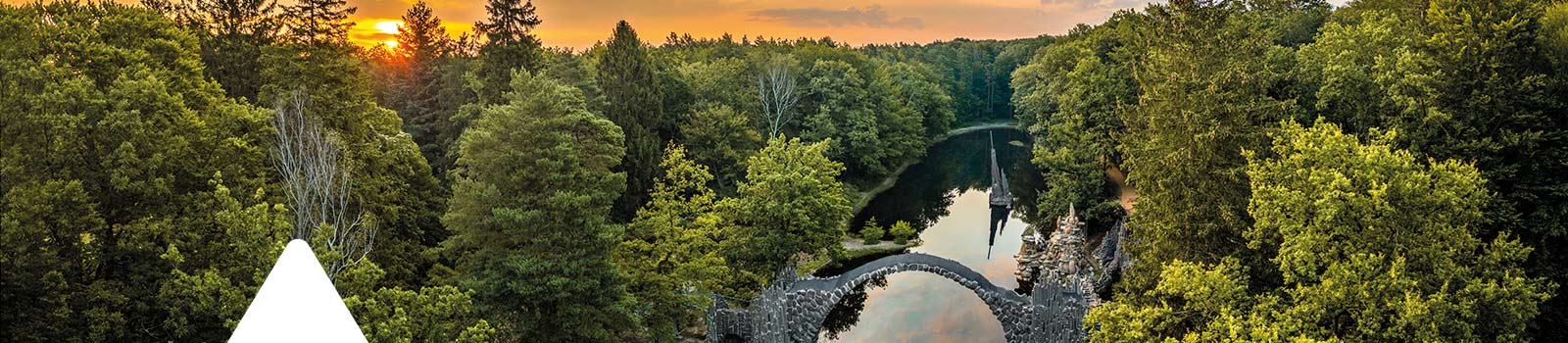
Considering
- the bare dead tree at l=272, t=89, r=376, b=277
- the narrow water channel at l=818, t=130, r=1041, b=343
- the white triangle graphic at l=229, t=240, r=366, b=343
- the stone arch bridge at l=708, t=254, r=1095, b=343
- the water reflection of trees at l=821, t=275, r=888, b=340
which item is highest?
the white triangle graphic at l=229, t=240, r=366, b=343

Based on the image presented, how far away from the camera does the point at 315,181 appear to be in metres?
15.8

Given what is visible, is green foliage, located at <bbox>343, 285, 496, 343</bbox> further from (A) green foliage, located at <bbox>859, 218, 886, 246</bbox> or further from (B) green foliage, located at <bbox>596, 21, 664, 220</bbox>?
(A) green foliage, located at <bbox>859, 218, 886, 246</bbox>

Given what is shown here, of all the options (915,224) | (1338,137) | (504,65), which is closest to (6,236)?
(504,65)

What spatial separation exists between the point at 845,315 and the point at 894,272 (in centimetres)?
668

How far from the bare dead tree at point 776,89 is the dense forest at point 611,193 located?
2124 centimetres

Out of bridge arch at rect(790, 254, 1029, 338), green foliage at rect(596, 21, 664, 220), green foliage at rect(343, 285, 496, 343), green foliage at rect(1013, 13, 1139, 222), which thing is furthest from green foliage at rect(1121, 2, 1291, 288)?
green foliage at rect(596, 21, 664, 220)

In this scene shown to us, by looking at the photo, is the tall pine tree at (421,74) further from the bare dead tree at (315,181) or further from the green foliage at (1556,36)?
the green foliage at (1556,36)

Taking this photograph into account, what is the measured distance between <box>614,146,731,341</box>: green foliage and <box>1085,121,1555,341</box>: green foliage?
11681mm

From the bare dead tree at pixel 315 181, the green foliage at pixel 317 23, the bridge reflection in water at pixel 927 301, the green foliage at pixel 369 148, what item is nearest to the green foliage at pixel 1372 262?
the bridge reflection in water at pixel 927 301

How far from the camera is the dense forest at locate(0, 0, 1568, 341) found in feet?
42.4

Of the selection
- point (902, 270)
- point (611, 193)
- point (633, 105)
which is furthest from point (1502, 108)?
point (633, 105)

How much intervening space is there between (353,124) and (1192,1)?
751 inches

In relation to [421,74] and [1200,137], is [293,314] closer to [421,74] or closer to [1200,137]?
[1200,137]

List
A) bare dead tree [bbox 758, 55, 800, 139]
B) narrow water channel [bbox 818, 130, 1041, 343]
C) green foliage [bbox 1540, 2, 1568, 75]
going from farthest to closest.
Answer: bare dead tree [bbox 758, 55, 800, 139], narrow water channel [bbox 818, 130, 1041, 343], green foliage [bbox 1540, 2, 1568, 75]
